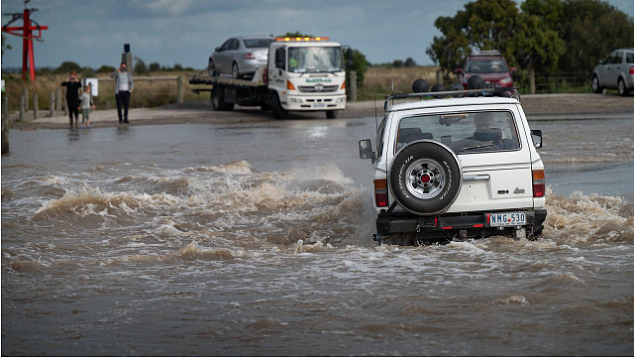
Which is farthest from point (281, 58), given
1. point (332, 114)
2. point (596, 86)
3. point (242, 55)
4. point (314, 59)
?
point (596, 86)

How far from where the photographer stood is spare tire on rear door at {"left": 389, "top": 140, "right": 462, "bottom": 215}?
8.45 m

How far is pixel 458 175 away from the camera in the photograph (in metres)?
8.47

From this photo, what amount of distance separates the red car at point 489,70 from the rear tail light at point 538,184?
85.4ft

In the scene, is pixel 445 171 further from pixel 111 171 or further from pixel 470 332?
pixel 111 171

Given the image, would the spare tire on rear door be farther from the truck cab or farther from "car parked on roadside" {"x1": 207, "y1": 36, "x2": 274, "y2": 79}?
"car parked on roadside" {"x1": 207, "y1": 36, "x2": 274, "y2": 79}

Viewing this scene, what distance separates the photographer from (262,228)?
11773mm

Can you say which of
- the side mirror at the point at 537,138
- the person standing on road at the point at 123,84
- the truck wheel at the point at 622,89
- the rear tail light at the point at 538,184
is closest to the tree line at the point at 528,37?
the truck wheel at the point at 622,89

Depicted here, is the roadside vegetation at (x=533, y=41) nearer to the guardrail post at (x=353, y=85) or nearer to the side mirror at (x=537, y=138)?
the guardrail post at (x=353, y=85)

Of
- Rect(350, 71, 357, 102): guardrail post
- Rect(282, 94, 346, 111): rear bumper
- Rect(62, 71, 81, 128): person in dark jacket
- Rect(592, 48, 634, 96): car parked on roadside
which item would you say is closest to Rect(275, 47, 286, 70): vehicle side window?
Rect(282, 94, 346, 111): rear bumper

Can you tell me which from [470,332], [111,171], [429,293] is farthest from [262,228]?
[111,171]

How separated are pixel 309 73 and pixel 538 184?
70.0 ft

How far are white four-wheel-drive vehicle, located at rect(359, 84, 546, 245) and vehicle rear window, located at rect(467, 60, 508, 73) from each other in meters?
26.3

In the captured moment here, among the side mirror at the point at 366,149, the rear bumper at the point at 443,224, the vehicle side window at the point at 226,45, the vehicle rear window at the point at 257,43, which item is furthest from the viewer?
the vehicle side window at the point at 226,45

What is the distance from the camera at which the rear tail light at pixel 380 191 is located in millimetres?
8766
